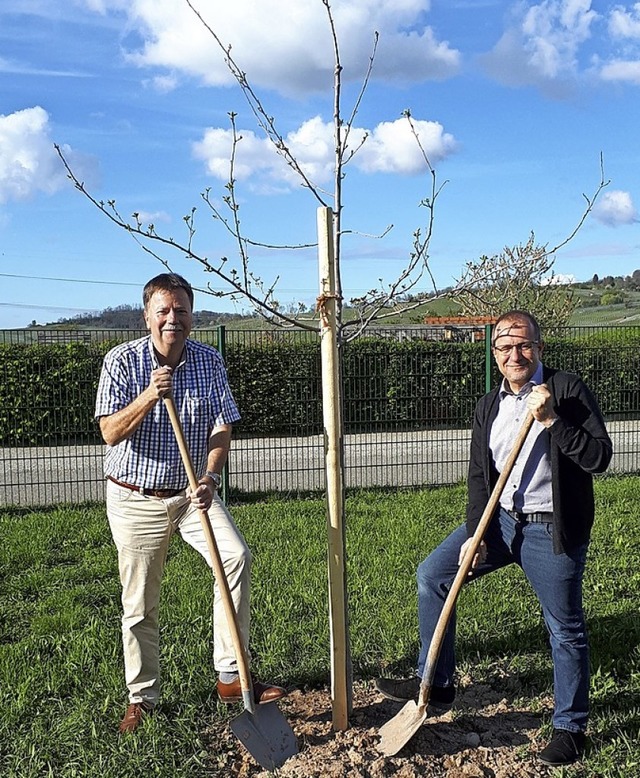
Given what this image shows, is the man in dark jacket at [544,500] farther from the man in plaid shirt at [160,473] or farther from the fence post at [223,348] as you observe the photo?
the fence post at [223,348]

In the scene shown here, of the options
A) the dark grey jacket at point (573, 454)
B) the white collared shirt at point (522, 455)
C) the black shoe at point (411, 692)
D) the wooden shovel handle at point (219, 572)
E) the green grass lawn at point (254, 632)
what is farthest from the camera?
the black shoe at point (411, 692)

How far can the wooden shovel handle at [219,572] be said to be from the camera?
327 cm

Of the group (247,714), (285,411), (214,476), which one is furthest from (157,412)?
(285,411)

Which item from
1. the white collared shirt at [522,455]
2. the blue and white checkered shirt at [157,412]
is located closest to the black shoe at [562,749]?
the white collared shirt at [522,455]

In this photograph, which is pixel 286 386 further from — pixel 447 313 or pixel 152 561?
pixel 447 313

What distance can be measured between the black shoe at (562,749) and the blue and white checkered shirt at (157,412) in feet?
6.46

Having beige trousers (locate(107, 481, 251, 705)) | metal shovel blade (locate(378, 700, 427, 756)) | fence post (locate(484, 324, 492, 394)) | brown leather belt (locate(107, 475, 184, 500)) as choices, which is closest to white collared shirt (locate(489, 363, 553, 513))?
metal shovel blade (locate(378, 700, 427, 756))

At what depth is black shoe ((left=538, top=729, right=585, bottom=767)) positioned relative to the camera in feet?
11.1

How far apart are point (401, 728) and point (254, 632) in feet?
4.97

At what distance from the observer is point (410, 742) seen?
3553 mm

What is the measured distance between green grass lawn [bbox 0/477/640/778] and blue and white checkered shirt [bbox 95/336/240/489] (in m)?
1.20

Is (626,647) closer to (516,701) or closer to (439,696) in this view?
(516,701)

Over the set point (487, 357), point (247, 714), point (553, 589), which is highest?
point (487, 357)

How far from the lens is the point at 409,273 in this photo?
12.3 feet
